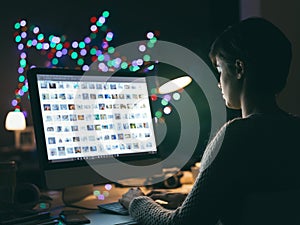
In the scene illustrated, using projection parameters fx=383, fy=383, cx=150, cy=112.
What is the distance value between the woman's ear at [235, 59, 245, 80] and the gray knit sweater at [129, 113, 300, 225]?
125 mm

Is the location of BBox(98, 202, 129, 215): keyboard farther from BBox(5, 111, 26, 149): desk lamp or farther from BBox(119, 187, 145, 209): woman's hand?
BBox(5, 111, 26, 149): desk lamp

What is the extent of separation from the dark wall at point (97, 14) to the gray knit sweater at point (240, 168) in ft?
6.87

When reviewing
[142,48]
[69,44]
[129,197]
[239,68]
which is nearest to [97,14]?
[69,44]

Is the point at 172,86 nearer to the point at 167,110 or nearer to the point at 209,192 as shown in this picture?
the point at 167,110

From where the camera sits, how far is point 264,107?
956mm

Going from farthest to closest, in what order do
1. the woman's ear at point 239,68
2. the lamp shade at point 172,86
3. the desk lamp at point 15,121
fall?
the desk lamp at point 15,121 < the lamp shade at point 172,86 < the woman's ear at point 239,68

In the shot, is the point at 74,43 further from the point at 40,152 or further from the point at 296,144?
the point at 296,144

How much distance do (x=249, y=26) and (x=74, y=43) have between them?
10.3ft

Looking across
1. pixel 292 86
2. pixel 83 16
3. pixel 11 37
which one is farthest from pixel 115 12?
pixel 292 86

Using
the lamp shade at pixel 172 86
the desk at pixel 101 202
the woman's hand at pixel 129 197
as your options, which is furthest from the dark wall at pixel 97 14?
the woman's hand at pixel 129 197

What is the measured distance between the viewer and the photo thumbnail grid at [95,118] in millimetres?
1169

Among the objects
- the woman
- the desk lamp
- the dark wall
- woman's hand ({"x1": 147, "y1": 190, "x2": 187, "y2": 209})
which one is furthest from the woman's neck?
the desk lamp

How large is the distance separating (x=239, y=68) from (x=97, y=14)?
315 centimetres

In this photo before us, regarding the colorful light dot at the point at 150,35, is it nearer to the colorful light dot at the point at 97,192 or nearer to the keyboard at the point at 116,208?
the colorful light dot at the point at 97,192
